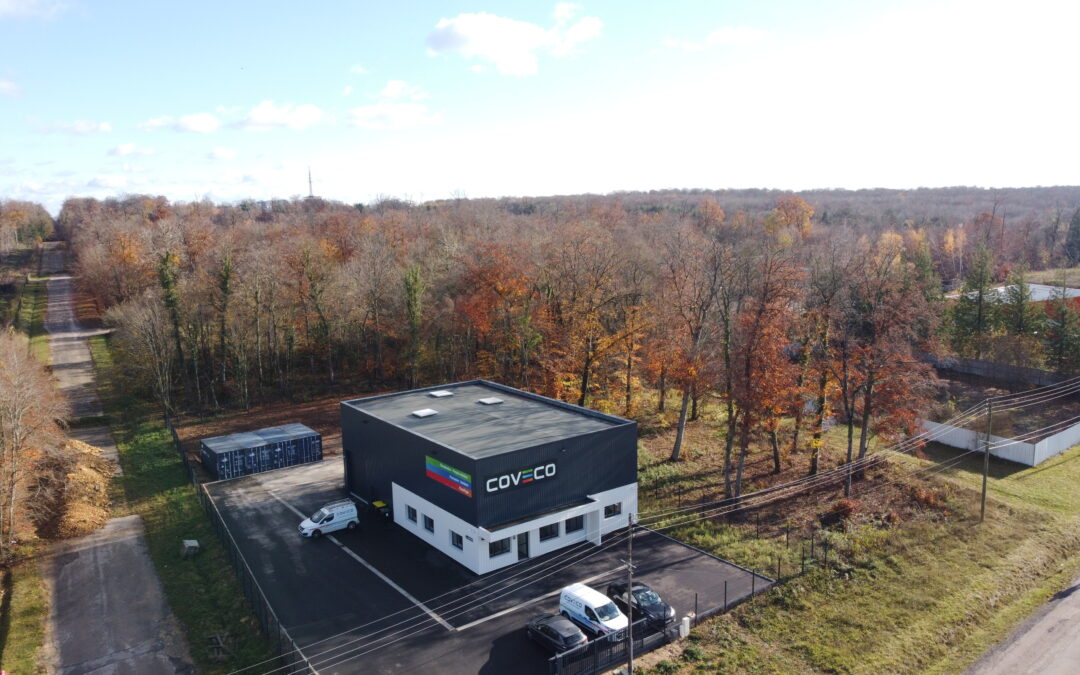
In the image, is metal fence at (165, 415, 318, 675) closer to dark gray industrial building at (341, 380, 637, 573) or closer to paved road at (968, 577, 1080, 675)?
dark gray industrial building at (341, 380, 637, 573)

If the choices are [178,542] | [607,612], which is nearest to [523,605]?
[607,612]

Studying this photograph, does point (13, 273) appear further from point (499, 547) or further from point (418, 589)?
point (499, 547)

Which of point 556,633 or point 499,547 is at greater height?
point 556,633

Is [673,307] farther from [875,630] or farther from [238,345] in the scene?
[238,345]

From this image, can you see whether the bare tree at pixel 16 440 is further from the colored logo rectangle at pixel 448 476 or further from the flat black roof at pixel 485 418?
the colored logo rectangle at pixel 448 476

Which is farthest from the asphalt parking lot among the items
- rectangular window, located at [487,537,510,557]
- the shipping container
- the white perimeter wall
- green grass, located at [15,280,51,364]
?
green grass, located at [15,280,51,364]

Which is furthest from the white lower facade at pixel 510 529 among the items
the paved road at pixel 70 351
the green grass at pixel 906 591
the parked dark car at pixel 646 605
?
the paved road at pixel 70 351

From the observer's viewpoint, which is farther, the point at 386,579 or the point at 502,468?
the point at 502,468

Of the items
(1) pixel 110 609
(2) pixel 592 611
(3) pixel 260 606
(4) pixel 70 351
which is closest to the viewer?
(2) pixel 592 611
